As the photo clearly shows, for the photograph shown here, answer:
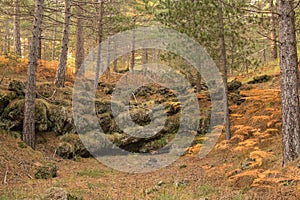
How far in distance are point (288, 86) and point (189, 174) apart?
4.25 metres

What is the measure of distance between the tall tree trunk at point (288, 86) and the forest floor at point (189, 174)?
1.77 ft

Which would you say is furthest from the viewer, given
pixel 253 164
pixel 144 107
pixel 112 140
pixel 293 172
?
pixel 144 107

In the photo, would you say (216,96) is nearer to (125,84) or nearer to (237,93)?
(237,93)

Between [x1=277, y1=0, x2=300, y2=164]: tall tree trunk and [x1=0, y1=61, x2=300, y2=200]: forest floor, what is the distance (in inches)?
21.2

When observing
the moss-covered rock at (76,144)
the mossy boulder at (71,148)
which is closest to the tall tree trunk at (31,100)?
the mossy boulder at (71,148)

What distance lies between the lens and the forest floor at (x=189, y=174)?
694cm

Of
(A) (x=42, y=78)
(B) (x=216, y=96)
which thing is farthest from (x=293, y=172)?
(A) (x=42, y=78)

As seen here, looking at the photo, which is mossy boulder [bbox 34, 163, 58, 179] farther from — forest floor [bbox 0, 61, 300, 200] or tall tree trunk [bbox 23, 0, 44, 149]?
tall tree trunk [bbox 23, 0, 44, 149]

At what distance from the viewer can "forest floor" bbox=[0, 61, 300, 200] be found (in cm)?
694

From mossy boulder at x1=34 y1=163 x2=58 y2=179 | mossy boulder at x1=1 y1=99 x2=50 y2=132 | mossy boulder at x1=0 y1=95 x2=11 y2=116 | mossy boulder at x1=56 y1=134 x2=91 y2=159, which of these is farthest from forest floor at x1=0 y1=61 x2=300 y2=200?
mossy boulder at x1=0 y1=95 x2=11 y2=116

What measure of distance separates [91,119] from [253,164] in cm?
910

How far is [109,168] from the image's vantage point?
12.0m

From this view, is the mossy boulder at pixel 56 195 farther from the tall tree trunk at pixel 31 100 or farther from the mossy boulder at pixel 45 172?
the tall tree trunk at pixel 31 100

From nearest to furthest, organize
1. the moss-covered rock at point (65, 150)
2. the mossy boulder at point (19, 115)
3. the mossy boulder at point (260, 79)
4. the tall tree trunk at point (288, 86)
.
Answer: the tall tree trunk at point (288, 86) → the mossy boulder at point (19, 115) → the moss-covered rock at point (65, 150) → the mossy boulder at point (260, 79)
